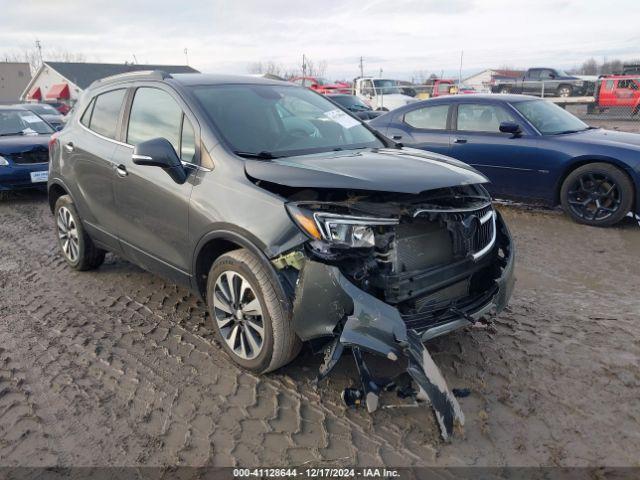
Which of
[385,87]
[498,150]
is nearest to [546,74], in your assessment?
[385,87]

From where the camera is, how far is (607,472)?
7.94 ft

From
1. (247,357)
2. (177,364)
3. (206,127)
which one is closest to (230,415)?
(247,357)

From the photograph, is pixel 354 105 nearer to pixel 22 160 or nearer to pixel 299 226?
pixel 22 160

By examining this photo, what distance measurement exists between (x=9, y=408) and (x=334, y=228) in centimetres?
219

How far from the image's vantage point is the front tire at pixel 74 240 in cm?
493

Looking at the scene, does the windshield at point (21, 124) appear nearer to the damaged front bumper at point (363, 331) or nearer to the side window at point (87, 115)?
the side window at point (87, 115)

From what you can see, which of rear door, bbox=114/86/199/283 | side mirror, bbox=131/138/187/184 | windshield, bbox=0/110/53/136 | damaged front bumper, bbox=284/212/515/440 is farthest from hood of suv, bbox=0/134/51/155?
damaged front bumper, bbox=284/212/515/440

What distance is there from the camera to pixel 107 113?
4.47 metres

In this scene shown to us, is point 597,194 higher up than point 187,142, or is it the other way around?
point 187,142

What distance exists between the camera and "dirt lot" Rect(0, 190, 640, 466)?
2.59m

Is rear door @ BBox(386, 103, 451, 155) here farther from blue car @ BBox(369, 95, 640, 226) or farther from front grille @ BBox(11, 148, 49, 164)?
front grille @ BBox(11, 148, 49, 164)

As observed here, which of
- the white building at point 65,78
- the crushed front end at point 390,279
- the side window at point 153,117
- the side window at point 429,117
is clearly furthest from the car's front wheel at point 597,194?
the white building at point 65,78

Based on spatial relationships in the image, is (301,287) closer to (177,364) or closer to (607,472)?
(177,364)

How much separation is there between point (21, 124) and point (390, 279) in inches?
375
